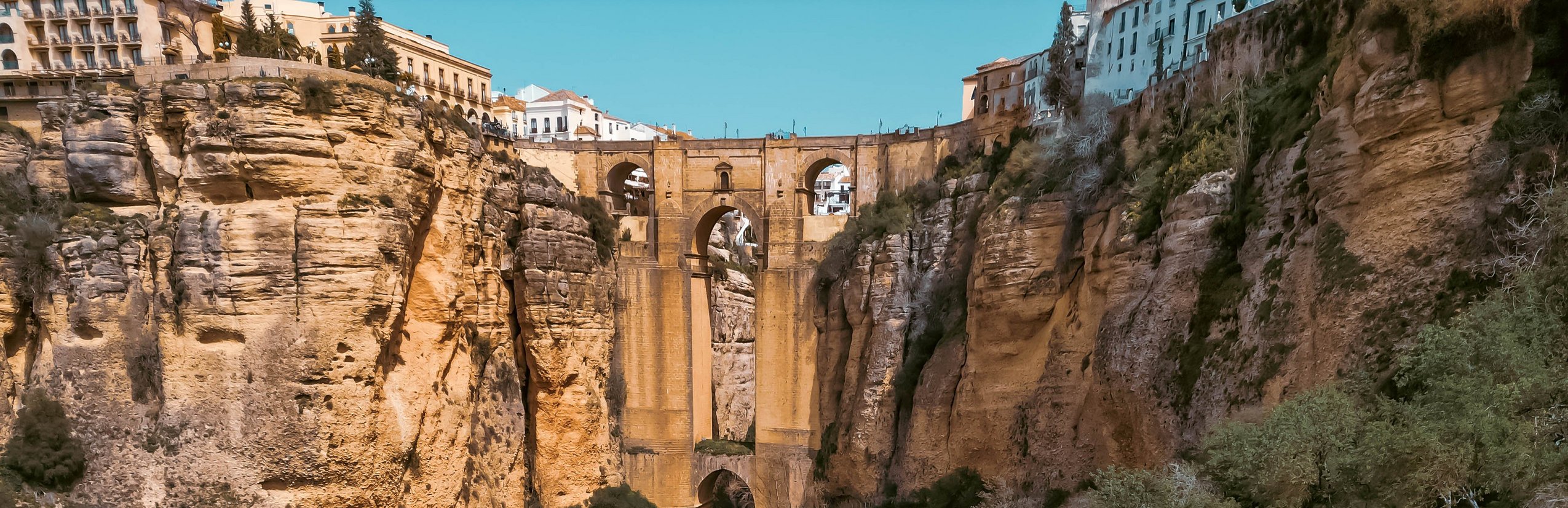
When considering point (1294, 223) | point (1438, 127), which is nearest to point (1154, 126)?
point (1294, 223)

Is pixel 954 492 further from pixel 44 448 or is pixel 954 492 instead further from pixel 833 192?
pixel 833 192

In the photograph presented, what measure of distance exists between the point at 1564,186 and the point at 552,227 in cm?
2335

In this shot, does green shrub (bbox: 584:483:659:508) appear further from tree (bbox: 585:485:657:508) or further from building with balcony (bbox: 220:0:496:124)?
building with balcony (bbox: 220:0:496:124)

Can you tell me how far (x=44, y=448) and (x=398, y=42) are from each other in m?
19.7

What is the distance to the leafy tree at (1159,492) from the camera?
28.1 ft

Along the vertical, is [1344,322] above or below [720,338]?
above

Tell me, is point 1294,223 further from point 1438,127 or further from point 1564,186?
point 1564,186

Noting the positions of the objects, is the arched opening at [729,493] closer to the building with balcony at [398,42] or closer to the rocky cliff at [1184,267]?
the rocky cliff at [1184,267]

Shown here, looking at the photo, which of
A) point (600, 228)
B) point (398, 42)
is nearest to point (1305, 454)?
point (600, 228)

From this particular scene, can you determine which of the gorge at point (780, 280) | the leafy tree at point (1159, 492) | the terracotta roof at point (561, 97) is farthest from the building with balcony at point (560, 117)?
the leafy tree at point (1159, 492)

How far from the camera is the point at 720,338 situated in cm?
3534

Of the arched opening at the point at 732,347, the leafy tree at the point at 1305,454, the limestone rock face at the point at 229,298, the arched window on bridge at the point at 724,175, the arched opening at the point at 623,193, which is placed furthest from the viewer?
the arched opening at the point at 732,347

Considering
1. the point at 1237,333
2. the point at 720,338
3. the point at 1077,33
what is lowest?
the point at 720,338

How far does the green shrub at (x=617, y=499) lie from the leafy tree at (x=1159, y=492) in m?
19.6
